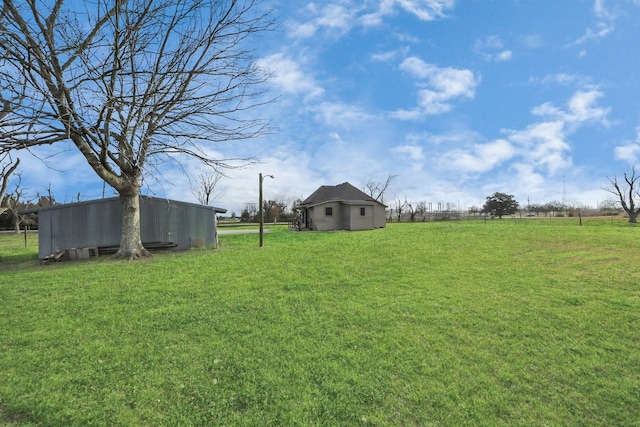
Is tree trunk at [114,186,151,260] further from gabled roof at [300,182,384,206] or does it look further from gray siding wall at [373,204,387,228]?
gray siding wall at [373,204,387,228]

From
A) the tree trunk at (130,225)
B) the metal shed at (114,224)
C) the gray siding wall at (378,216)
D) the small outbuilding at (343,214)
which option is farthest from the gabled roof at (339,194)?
the tree trunk at (130,225)

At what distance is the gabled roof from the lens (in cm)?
2700

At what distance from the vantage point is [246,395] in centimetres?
283

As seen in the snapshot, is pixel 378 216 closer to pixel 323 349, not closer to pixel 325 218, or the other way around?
pixel 325 218

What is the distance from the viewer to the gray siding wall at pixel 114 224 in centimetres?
1237

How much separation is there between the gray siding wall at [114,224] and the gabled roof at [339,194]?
13.4 m

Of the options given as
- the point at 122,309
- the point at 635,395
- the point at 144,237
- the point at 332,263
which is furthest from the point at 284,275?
the point at 144,237

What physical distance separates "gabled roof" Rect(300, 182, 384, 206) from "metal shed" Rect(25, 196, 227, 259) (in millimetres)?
13389

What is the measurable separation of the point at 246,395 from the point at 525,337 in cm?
384

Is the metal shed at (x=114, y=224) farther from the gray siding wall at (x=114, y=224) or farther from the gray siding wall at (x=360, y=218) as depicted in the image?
the gray siding wall at (x=360, y=218)

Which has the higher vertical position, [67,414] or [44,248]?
[44,248]

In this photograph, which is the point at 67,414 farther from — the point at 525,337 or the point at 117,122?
the point at 117,122

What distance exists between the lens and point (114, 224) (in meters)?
13.1

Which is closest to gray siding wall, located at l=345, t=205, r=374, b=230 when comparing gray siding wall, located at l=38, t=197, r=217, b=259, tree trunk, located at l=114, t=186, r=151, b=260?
gray siding wall, located at l=38, t=197, r=217, b=259
